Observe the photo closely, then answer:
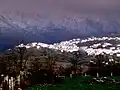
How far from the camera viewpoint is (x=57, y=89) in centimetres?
4284

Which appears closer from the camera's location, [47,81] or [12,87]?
[12,87]

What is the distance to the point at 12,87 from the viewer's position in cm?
3291

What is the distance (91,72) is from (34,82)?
2652 centimetres

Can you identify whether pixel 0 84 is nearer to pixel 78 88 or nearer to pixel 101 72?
pixel 78 88

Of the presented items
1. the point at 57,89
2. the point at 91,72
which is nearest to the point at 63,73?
the point at 91,72

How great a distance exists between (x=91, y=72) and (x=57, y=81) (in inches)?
966

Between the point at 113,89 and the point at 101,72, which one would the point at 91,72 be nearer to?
the point at 101,72

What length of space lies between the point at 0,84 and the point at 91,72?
1971 inches

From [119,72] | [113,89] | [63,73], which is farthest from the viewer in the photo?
[63,73]

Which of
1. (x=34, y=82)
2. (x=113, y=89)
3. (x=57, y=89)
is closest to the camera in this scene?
(x=113, y=89)

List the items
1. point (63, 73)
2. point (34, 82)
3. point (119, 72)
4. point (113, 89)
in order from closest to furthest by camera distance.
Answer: point (113, 89), point (34, 82), point (119, 72), point (63, 73)

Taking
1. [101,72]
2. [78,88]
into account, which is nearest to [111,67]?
[101,72]

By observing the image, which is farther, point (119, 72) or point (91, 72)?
point (91, 72)

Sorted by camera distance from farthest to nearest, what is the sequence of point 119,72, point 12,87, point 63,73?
point 63,73
point 119,72
point 12,87
